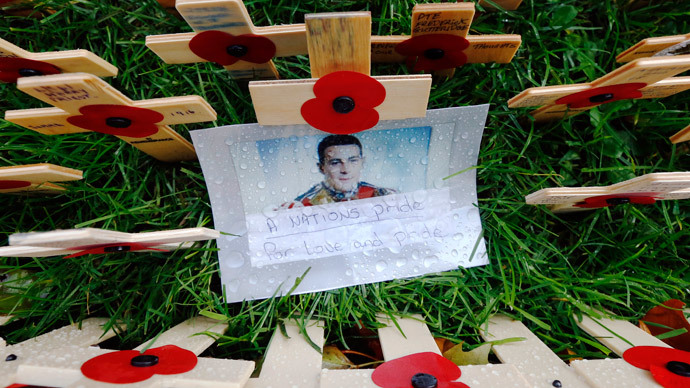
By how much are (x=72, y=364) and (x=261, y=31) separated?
59 cm

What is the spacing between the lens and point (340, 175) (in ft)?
2.99

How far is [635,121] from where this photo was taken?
0.95m

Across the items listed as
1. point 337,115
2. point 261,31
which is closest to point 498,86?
point 337,115

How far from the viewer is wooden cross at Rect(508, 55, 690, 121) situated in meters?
0.63

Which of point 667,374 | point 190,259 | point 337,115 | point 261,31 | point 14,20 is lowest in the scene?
point 667,374

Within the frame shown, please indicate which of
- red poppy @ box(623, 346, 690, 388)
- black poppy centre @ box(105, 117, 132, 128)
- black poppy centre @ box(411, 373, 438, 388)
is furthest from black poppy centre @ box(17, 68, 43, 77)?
red poppy @ box(623, 346, 690, 388)

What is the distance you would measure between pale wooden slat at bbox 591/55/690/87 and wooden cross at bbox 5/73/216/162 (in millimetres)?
684

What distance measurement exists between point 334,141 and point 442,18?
1.11ft

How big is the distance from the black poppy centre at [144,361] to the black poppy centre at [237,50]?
0.52 m

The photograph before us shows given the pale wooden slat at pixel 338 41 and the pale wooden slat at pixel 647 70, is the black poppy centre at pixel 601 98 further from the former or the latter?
the pale wooden slat at pixel 338 41

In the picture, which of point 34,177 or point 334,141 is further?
point 334,141

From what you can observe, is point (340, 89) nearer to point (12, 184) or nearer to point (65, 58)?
point (65, 58)

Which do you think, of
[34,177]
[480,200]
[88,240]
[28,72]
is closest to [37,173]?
[34,177]

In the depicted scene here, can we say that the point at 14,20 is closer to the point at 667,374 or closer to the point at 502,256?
the point at 502,256
